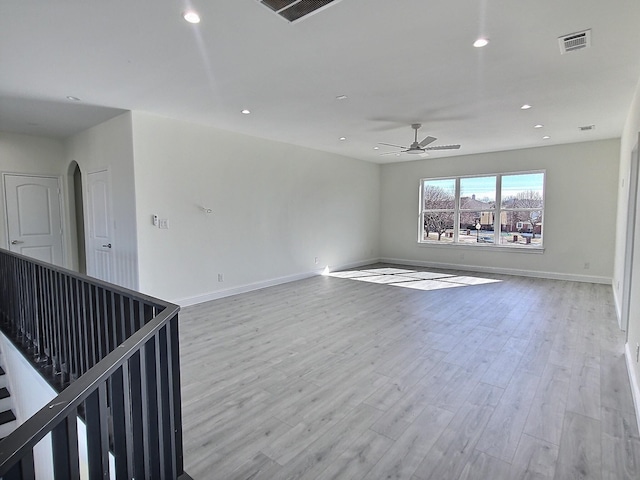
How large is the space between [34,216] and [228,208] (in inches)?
132

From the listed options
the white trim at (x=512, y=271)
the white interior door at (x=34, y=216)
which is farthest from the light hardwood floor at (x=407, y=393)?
the white interior door at (x=34, y=216)

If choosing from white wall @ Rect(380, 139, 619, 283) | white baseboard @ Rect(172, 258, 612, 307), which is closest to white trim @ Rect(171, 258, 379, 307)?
white baseboard @ Rect(172, 258, 612, 307)

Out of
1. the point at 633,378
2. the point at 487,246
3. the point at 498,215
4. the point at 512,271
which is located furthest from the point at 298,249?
the point at 633,378

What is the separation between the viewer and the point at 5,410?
4109 millimetres

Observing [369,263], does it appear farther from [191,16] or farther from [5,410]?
[191,16]

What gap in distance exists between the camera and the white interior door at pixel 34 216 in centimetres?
564

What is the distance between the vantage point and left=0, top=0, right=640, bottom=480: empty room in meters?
1.98

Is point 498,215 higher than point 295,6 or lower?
lower

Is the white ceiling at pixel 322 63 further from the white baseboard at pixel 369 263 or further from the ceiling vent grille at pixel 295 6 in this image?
the white baseboard at pixel 369 263

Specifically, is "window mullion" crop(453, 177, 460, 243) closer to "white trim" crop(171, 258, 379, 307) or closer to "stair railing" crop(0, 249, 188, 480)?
"white trim" crop(171, 258, 379, 307)

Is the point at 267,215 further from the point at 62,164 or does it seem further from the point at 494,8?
the point at 494,8

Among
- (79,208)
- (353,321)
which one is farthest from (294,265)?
(79,208)

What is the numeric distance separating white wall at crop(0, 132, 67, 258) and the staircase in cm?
238

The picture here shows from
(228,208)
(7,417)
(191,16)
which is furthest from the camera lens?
(228,208)
